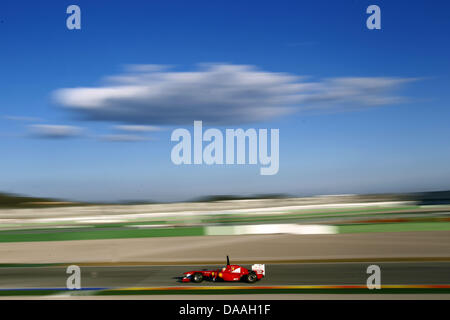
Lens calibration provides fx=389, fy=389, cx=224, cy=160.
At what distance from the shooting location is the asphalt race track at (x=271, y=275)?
33.8 feet

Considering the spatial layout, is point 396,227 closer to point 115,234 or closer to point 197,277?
point 197,277

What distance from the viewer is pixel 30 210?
3098 cm

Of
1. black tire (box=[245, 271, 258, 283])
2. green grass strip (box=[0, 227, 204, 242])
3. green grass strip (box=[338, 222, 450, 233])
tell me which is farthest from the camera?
green grass strip (box=[0, 227, 204, 242])

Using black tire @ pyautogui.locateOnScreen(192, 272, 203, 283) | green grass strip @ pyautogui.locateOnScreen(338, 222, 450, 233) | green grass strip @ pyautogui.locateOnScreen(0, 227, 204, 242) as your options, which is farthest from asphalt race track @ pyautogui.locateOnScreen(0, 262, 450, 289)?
green grass strip @ pyautogui.locateOnScreen(0, 227, 204, 242)

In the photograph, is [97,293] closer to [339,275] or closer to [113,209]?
[339,275]

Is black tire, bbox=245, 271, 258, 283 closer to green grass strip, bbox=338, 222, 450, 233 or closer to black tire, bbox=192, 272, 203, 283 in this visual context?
black tire, bbox=192, 272, 203, 283

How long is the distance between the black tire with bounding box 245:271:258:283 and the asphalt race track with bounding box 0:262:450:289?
6.5 inches

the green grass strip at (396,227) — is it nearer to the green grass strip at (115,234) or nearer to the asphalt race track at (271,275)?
the asphalt race track at (271,275)

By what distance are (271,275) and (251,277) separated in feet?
4.18

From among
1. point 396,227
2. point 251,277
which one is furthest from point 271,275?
point 396,227

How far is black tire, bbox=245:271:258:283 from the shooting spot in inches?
400
